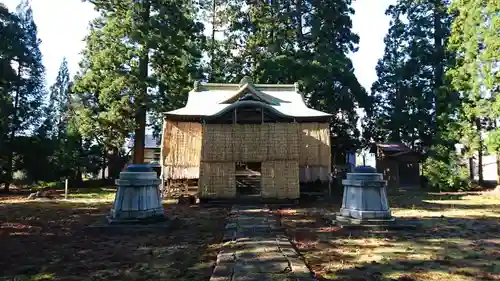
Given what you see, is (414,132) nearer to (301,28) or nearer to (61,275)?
(301,28)

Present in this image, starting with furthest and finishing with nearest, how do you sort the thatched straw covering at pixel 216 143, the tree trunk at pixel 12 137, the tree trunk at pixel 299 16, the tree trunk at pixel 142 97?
the tree trunk at pixel 299 16, the tree trunk at pixel 142 97, the tree trunk at pixel 12 137, the thatched straw covering at pixel 216 143

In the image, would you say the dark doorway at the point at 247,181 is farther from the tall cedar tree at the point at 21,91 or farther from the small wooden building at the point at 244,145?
the tall cedar tree at the point at 21,91

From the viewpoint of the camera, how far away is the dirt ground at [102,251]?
4.53 metres

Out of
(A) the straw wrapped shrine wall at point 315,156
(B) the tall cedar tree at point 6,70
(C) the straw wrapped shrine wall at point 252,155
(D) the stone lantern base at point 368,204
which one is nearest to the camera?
(D) the stone lantern base at point 368,204

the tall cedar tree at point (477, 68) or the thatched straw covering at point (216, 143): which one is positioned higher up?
the tall cedar tree at point (477, 68)

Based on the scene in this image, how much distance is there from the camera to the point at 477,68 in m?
18.0

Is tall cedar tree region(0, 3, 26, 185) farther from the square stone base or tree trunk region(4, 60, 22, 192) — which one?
the square stone base

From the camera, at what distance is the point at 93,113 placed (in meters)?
22.0

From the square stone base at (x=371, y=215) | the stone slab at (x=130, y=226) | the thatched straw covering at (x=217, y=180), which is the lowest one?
the stone slab at (x=130, y=226)

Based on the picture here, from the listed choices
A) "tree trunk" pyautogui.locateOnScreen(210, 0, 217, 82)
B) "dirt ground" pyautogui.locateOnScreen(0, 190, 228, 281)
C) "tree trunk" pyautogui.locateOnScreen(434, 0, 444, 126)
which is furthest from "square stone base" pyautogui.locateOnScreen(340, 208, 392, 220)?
"tree trunk" pyautogui.locateOnScreen(434, 0, 444, 126)

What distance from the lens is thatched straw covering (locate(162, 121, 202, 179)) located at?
1452 cm

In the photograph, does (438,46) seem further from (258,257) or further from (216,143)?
(258,257)

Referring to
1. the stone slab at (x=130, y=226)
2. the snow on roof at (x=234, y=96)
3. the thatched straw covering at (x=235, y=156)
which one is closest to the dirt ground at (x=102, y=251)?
the stone slab at (x=130, y=226)

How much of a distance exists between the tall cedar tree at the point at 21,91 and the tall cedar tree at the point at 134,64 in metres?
2.77
